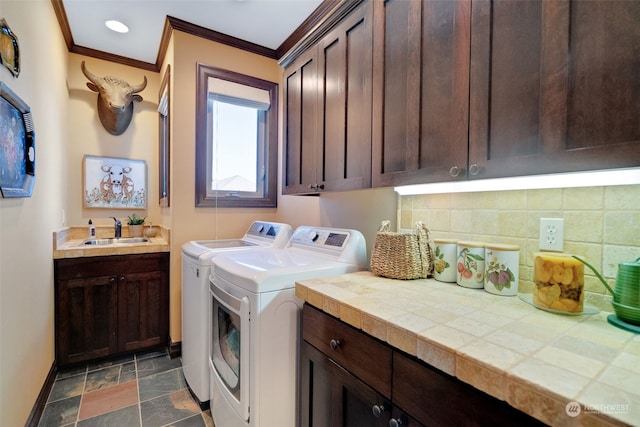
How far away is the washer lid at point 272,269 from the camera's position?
119 centimetres

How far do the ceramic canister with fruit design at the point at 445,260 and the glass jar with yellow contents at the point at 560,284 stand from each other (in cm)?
35

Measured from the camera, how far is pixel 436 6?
1.03 meters

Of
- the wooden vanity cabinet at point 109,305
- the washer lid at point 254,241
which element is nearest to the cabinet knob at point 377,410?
the washer lid at point 254,241

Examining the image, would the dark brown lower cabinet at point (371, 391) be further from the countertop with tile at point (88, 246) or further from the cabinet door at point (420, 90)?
the countertop with tile at point (88, 246)

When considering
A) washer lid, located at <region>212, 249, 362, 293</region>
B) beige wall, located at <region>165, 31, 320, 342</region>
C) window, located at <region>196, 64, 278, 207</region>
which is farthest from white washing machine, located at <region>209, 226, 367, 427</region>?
window, located at <region>196, 64, 278, 207</region>

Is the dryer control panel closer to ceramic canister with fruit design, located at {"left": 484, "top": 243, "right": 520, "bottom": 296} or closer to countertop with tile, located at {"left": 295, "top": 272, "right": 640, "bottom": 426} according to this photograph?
countertop with tile, located at {"left": 295, "top": 272, "right": 640, "bottom": 426}

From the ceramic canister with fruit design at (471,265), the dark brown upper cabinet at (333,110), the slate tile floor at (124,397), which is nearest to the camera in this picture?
the ceramic canister with fruit design at (471,265)

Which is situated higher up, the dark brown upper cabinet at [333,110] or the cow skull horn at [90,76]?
the cow skull horn at [90,76]

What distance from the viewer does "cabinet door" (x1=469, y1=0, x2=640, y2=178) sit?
25.3 inches

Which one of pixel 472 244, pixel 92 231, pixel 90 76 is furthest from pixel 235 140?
pixel 472 244

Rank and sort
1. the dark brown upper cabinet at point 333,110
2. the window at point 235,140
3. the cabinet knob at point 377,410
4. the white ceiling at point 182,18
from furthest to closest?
1. the window at point 235,140
2. the white ceiling at point 182,18
3. the dark brown upper cabinet at point 333,110
4. the cabinet knob at point 377,410

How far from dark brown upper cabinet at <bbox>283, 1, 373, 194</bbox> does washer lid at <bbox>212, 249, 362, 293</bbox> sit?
41 cm

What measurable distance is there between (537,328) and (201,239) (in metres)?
2.37

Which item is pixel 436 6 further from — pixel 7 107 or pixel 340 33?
pixel 7 107
